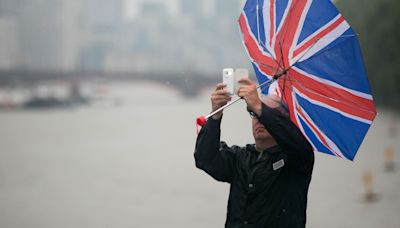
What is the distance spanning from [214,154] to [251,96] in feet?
0.90

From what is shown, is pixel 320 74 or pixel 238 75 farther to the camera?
pixel 320 74

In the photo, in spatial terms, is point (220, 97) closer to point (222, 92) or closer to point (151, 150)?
point (222, 92)

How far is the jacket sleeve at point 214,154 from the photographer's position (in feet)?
6.40

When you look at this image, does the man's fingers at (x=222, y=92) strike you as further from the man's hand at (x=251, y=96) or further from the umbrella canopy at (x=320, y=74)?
the umbrella canopy at (x=320, y=74)

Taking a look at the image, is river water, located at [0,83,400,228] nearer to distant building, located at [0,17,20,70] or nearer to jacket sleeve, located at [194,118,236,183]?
jacket sleeve, located at [194,118,236,183]

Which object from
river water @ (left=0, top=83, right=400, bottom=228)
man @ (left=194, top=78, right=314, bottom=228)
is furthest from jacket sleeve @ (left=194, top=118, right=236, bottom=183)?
river water @ (left=0, top=83, right=400, bottom=228)

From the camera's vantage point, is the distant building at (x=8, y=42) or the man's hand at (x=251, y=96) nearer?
the man's hand at (x=251, y=96)

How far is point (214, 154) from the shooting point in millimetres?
1987

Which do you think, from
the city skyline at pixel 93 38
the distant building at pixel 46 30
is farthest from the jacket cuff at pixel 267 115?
the distant building at pixel 46 30

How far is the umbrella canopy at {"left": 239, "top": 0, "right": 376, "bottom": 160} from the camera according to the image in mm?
1988

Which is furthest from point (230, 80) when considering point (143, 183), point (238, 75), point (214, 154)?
point (143, 183)

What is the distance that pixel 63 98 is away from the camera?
46.7m

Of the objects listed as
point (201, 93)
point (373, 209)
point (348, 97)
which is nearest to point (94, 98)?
point (201, 93)

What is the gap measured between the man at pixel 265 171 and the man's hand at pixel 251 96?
80 millimetres
